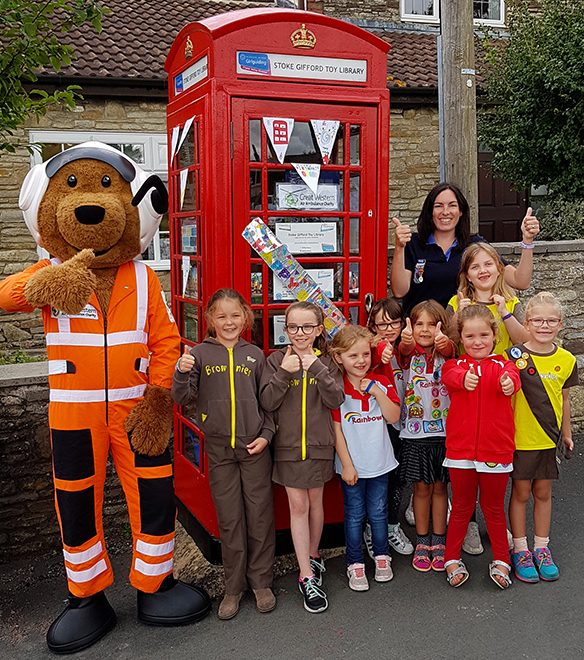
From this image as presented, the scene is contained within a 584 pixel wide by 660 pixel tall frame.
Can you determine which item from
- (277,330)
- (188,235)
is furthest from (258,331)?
(188,235)

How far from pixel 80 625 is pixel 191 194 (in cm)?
226

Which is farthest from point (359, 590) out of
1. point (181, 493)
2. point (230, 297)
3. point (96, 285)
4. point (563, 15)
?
point (563, 15)

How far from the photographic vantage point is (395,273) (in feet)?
13.4

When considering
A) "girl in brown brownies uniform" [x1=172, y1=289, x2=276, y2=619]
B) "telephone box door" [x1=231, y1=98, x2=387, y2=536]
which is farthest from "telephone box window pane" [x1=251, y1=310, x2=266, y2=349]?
"girl in brown brownies uniform" [x1=172, y1=289, x2=276, y2=619]

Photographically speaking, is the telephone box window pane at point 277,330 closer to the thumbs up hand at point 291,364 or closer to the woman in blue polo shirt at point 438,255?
the thumbs up hand at point 291,364

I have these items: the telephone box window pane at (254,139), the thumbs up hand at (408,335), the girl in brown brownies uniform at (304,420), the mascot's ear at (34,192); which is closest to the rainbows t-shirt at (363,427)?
the girl in brown brownies uniform at (304,420)

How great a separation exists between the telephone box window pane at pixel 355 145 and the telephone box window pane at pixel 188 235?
3.07 ft

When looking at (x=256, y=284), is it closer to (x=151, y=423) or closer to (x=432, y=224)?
(x=151, y=423)

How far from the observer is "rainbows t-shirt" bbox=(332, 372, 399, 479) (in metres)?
3.69

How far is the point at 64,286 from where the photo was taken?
309cm

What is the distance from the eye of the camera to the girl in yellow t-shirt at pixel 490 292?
3.80 meters

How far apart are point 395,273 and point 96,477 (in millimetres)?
1994

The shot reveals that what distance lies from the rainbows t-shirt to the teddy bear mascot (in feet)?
3.01

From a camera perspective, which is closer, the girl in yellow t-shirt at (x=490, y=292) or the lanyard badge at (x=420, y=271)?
the girl in yellow t-shirt at (x=490, y=292)
